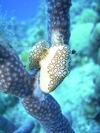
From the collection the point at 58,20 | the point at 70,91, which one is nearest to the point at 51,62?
the point at 58,20

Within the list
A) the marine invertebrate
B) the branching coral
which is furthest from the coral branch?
the marine invertebrate

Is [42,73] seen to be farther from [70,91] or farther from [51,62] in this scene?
[70,91]

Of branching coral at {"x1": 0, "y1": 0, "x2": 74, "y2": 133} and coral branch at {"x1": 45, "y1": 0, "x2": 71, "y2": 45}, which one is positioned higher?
coral branch at {"x1": 45, "y1": 0, "x2": 71, "y2": 45}

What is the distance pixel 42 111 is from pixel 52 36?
1011 mm

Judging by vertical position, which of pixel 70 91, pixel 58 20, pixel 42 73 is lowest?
pixel 42 73

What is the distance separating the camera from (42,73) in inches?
95.0

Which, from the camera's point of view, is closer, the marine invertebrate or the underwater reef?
the marine invertebrate

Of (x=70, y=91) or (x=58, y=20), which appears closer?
(x=58, y=20)

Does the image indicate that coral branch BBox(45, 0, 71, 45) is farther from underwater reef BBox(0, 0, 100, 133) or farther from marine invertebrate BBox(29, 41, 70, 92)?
marine invertebrate BBox(29, 41, 70, 92)

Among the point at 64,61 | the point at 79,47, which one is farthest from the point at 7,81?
the point at 79,47

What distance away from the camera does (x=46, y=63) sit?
2359 mm

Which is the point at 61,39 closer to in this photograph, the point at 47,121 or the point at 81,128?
the point at 47,121

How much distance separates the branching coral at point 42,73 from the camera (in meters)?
2.19

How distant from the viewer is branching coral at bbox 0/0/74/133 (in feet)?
7.18
